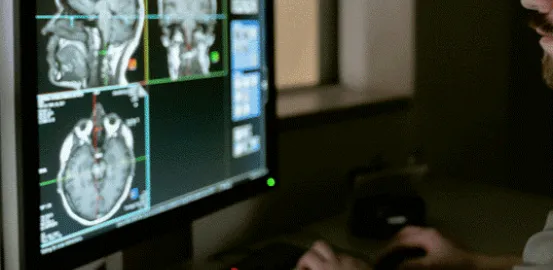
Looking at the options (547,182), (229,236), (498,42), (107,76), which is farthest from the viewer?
(547,182)

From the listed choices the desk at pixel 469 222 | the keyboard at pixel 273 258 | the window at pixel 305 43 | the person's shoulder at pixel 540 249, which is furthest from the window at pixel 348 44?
the person's shoulder at pixel 540 249

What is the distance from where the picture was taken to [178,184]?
3.11 feet

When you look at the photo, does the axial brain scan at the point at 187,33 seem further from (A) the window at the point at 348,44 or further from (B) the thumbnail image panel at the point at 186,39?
(A) the window at the point at 348,44

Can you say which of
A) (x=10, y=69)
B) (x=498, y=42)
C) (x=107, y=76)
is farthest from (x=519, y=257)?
(x=498, y=42)

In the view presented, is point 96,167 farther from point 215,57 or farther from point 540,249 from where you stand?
point 540,249

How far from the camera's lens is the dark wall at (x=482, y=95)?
190cm

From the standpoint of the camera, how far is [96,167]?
808mm

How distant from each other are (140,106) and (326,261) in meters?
0.37

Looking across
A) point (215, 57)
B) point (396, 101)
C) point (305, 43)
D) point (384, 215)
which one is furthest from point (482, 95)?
point (215, 57)

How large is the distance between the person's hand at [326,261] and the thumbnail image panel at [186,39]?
31 centimetres

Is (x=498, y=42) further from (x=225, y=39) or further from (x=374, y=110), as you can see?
(x=225, y=39)

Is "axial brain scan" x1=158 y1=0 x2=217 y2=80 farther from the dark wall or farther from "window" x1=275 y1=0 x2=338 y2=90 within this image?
the dark wall

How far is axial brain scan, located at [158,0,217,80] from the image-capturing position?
898 mm

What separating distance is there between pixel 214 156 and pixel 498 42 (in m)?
1.57
